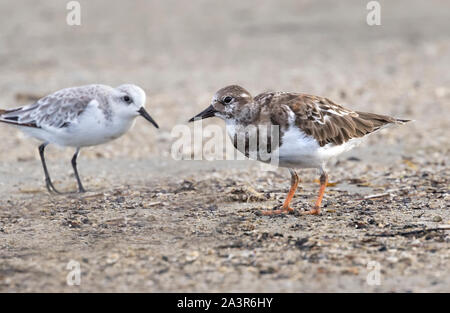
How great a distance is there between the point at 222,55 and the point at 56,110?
8.29 metres

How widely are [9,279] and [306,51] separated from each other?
11986mm

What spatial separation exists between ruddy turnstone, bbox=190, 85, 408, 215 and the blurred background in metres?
3.08

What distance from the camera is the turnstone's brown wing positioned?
6.89 m

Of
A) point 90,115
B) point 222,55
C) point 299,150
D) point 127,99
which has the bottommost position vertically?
point 299,150

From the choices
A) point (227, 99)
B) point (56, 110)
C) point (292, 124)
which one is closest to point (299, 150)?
point (292, 124)

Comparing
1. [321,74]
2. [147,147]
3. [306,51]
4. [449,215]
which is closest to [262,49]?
[306,51]

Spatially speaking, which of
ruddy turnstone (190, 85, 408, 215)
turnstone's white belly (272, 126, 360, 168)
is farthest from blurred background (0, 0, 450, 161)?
turnstone's white belly (272, 126, 360, 168)

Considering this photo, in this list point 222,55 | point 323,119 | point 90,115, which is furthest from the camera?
point 222,55

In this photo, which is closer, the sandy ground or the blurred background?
the sandy ground

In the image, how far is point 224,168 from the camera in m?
9.11

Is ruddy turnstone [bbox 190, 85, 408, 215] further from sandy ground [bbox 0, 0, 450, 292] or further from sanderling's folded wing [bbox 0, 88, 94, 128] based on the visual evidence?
sanderling's folded wing [bbox 0, 88, 94, 128]

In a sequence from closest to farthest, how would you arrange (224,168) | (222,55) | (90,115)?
(90,115), (224,168), (222,55)

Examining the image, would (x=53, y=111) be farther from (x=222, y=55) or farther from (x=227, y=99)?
(x=222, y=55)

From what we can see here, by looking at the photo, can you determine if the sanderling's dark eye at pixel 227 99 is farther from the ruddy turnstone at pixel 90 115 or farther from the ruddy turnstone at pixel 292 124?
the ruddy turnstone at pixel 90 115
